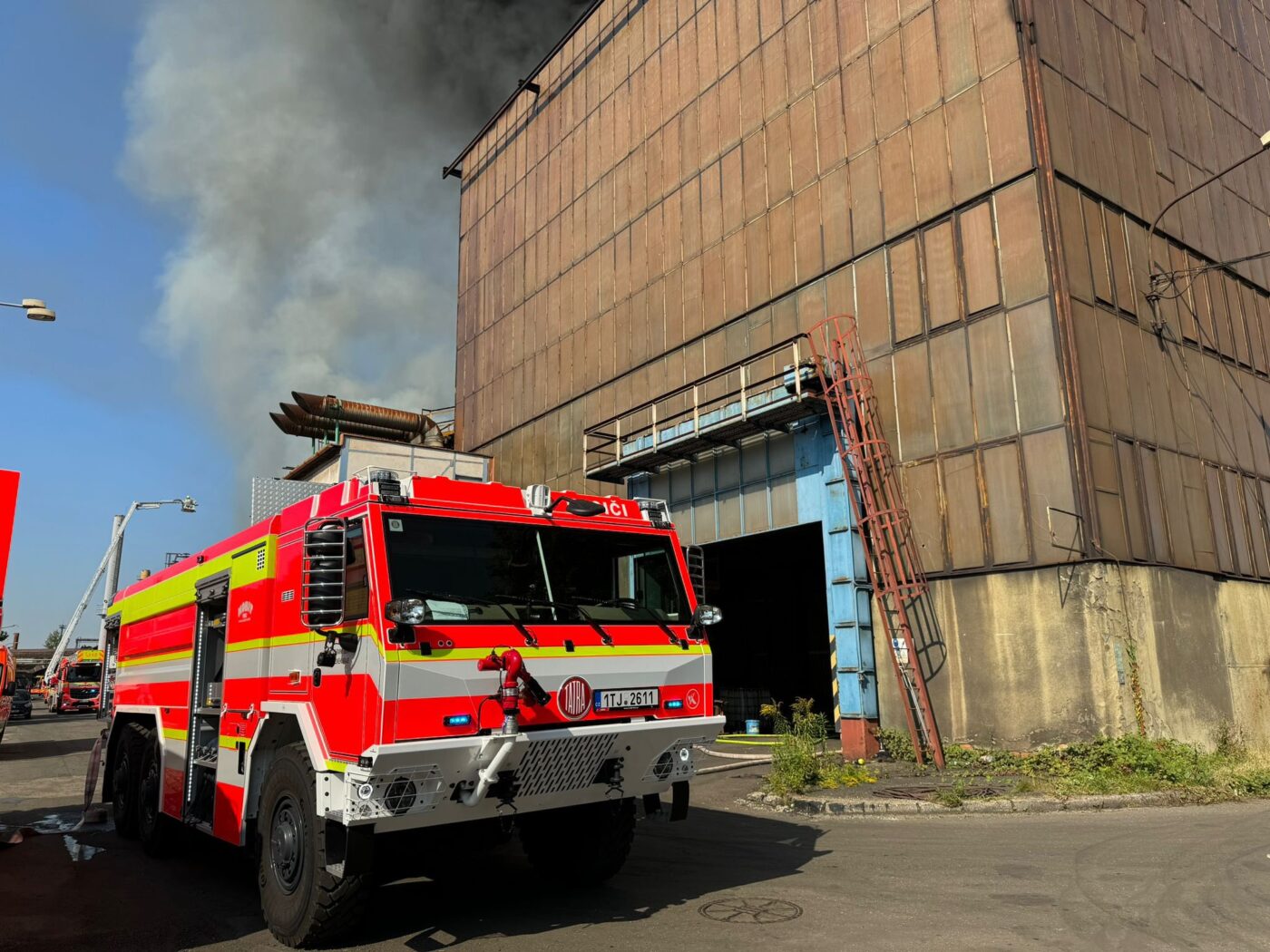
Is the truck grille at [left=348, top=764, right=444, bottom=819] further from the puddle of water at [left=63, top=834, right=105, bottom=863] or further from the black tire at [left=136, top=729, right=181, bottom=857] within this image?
the puddle of water at [left=63, top=834, right=105, bottom=863]

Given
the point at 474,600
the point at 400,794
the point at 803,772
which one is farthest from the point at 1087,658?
the point at 400,794

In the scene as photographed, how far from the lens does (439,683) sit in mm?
5785

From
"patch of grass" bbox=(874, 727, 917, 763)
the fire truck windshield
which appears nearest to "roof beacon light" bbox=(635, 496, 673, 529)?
the fire truck windshield

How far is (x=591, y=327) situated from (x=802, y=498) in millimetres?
13237

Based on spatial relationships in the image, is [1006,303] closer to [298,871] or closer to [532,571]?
[532,571]

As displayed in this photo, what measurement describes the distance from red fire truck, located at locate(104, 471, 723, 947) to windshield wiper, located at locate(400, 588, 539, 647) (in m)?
0.02

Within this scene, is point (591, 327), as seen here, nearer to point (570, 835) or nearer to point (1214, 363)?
point (1214, 363)

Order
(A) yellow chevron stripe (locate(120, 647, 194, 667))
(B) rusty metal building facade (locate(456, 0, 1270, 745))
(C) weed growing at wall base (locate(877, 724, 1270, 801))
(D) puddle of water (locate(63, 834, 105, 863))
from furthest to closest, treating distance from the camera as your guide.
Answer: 1. (B) rusty metal building facade (locate(456, 0, 1270, 745))
2. (C) weed growing at wall base (locate(877, 724, 1270, 801))
3. (D) puddle of water (locate(63, 834, 105, 863))
4. (A) yellow chevron stripe (locate(120, 647, 194, 667))

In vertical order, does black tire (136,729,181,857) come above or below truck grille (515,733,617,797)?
below

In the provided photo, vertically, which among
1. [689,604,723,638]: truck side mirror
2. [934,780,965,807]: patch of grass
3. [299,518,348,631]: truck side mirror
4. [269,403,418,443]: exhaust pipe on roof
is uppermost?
[269,403,418,443]: exhaust pipe on roof

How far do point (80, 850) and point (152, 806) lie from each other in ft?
4.24

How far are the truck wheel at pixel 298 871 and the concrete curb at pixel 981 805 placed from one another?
7.56 meters

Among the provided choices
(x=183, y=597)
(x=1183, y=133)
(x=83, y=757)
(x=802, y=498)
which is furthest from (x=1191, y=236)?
(x=83, y=757)

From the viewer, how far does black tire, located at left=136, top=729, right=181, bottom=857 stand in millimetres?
9289
